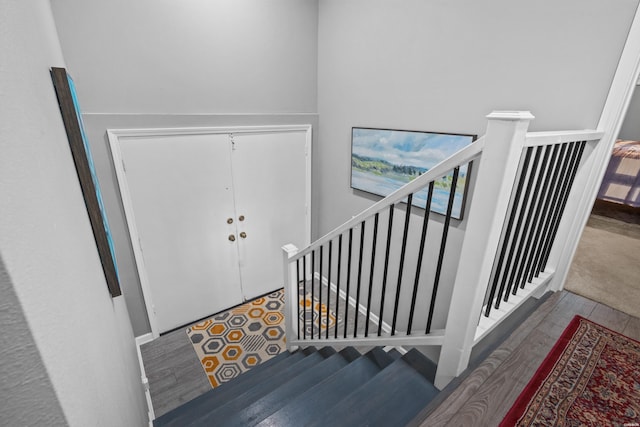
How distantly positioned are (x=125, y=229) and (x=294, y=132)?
6.02 feet

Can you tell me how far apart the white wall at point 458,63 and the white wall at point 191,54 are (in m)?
0.37

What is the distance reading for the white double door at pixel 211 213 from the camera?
2402 mm

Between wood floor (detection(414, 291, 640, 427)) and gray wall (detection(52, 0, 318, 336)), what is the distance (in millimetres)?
2584

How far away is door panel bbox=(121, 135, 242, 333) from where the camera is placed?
7.72 ft

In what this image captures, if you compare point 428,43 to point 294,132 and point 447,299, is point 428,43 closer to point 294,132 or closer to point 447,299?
point 294,132

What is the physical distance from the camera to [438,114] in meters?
2.01

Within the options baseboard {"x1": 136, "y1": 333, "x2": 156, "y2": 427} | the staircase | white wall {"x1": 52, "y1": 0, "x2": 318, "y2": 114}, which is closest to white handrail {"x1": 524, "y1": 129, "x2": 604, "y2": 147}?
the staircase

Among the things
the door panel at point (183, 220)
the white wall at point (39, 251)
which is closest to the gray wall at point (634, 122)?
A: the door panel at point (183, 220)

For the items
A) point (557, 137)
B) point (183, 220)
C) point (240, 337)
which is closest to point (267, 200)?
point (183, 220)

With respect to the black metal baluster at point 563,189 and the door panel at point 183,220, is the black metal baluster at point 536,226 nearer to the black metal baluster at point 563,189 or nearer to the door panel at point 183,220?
the black metal baluster at point 563,189

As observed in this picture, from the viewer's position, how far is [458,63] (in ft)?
6.07

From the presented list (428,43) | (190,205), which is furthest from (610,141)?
(190,205)

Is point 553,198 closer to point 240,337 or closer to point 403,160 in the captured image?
point 403,160

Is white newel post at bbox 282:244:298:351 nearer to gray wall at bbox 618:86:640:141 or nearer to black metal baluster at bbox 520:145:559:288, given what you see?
black metal baluster at bbox 520:145:559:288
